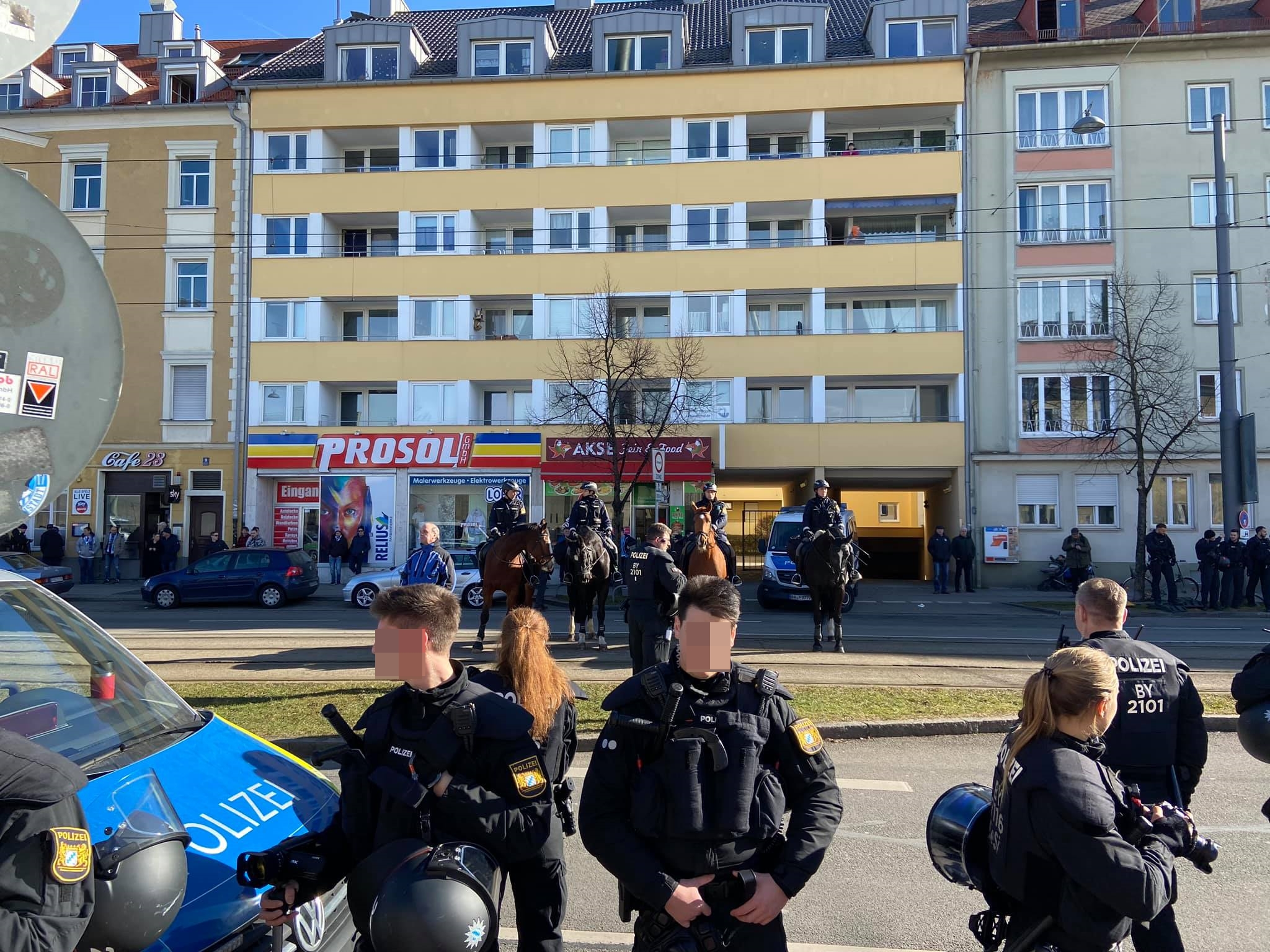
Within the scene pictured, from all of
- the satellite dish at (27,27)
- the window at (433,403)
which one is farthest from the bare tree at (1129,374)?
the satellite dish at (27,27)

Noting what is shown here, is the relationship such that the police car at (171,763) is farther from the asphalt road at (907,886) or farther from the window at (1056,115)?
the window at (1056,115)

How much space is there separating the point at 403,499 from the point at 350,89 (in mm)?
13899

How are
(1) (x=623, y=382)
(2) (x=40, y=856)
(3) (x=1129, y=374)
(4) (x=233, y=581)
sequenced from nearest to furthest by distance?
(2) (x=40, y=856), (4) (x=233, y=581), (3) (x=1129, y=374), (1) (x=623, y=382)

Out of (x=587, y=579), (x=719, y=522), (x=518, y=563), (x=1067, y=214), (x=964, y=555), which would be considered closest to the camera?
(x=518, y=563)

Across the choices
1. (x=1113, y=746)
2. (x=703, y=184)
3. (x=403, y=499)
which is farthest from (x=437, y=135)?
(x=1113, y=746)

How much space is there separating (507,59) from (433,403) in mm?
12081

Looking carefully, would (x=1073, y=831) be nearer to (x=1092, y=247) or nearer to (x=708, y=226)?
(x=708, y=226)

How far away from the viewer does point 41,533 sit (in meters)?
29.7

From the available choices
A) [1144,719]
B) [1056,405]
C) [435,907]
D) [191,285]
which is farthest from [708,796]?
[191,285]

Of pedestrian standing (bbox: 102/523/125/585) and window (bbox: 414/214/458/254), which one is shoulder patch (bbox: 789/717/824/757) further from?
pedestrian standing (bbox: 102/523/125/585)

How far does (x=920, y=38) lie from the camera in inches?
1200

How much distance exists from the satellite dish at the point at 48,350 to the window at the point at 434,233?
30.2m

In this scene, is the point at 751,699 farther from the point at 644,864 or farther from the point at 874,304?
the point at 874,304

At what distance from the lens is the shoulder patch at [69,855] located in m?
2.09
